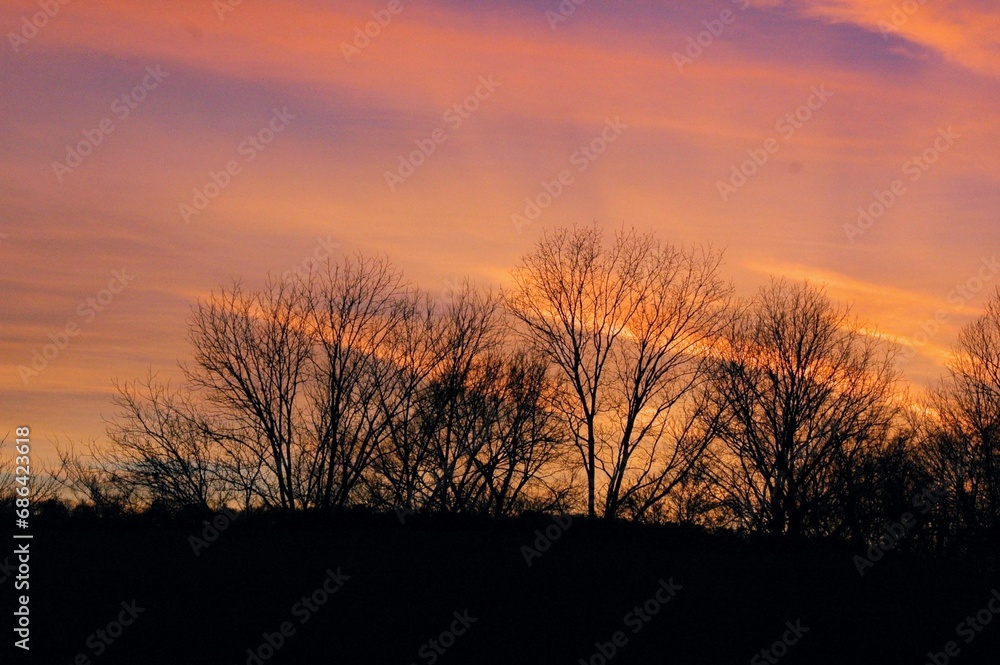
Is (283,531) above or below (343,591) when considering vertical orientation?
above

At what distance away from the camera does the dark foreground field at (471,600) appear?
13.9 meters

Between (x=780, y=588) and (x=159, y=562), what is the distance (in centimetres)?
1211

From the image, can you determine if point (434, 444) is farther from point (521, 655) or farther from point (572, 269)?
point (521, 655)

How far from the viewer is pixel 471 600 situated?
16.6 meters

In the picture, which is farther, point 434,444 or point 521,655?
point 434,444

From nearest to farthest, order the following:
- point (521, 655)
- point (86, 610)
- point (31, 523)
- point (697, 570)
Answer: point (521, 655) < point (86, 610) < point (697, 570) < point (31, 523)

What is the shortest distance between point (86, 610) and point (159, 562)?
3856 millimetres

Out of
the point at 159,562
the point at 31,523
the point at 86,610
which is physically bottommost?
the point at 86,610

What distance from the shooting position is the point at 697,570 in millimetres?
19422

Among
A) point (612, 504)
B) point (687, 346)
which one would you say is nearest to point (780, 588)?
point (612, 504)

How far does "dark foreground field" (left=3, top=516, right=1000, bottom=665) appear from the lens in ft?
45.7

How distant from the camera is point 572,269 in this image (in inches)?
1689

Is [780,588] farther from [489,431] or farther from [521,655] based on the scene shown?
[489,431]

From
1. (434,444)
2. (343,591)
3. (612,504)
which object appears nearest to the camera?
(343,591)
